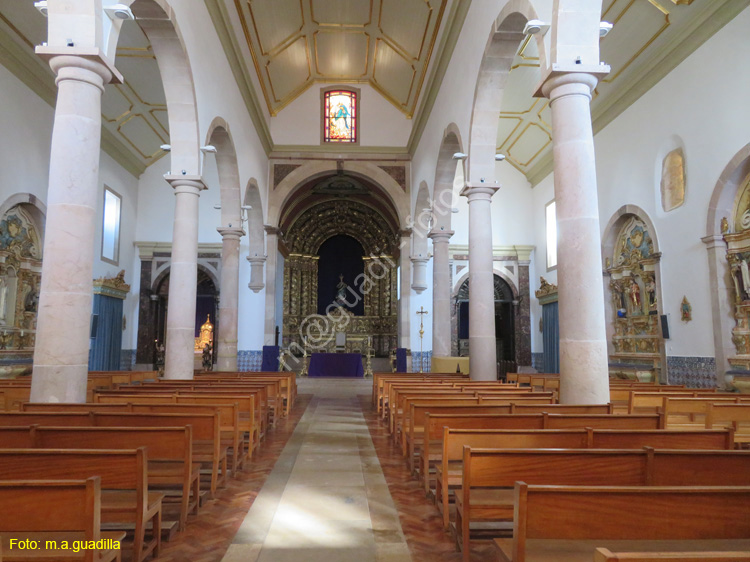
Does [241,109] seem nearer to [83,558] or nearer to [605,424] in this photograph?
[605,424]

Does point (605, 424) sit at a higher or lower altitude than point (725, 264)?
lower

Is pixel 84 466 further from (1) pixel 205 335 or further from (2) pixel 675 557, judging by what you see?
(1) pixel 205 335

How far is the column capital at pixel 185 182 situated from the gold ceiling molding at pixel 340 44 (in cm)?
445

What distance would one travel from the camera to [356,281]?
27.6 metres

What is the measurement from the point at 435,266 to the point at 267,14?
803 centimetres

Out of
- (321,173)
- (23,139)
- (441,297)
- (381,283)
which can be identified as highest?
(321,173)

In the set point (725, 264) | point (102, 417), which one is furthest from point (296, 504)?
point (725, 264)

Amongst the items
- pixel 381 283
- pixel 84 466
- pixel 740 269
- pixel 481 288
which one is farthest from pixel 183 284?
pixel 381 283

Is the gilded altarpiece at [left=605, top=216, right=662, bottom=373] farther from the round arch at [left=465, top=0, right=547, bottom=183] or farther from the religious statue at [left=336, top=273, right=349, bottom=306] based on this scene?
Answer: the religious statue at [left=336, top=273, right=349, bottom=306]

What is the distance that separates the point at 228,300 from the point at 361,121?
8.84 metres

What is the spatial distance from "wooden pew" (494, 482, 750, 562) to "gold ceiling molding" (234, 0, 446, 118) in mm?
12724

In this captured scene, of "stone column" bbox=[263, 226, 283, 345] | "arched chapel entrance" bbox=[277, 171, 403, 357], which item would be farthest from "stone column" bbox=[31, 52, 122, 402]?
"arched chapel entrance" bbox=[277, 171, 403, 357]

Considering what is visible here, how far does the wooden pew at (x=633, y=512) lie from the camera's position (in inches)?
82.0

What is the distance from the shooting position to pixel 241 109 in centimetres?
1488
